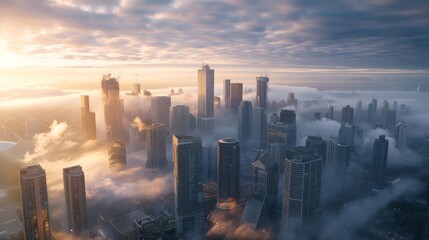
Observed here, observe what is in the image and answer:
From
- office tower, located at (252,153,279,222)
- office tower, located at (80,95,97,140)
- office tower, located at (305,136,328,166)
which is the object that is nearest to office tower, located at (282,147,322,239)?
office tower, located at (252,153,279,222)

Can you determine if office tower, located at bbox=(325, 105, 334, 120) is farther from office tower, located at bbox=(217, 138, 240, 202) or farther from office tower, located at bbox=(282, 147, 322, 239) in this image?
office tower, located at bbox=(282, 147, 322, 239)

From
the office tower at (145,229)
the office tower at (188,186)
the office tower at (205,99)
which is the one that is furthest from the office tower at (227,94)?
the office tower at (145,229)

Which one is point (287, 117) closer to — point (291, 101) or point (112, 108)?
point (291, 101)

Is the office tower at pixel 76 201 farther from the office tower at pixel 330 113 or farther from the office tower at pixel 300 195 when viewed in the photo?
the office tower at pixel 330 113

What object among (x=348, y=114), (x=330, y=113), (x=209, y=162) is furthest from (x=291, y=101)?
(x=209, y=162)

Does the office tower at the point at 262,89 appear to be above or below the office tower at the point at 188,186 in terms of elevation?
above

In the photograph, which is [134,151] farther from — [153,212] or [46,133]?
[153,212]
